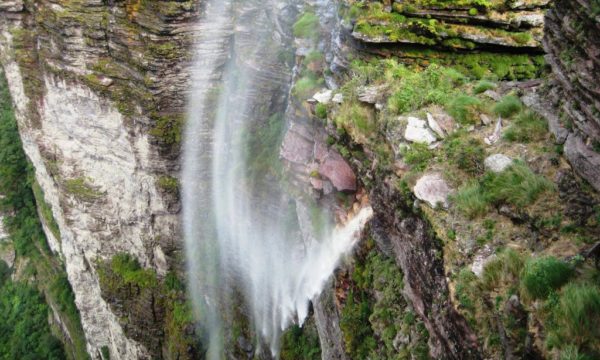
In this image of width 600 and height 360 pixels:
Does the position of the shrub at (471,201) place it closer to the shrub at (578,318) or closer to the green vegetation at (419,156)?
the green vegetation at (419,156)

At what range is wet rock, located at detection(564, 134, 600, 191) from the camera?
4926 millimetres

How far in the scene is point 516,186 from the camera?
18.2 ft

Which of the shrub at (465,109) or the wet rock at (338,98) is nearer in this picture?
the shrub at (465,109)

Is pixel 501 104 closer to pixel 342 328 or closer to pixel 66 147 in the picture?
pixel 342 328

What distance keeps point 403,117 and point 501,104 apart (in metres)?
1.54

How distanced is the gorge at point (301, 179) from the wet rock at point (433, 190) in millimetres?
40

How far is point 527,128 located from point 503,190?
1292 millimetres

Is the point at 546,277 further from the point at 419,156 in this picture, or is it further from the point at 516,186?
the point at 419,156

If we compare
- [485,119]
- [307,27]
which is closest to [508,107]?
[485,119]

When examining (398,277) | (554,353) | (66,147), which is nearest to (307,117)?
(398,277)

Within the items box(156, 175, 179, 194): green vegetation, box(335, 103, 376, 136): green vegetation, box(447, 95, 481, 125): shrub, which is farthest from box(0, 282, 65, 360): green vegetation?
box(447, 95, 481, 125): shrub

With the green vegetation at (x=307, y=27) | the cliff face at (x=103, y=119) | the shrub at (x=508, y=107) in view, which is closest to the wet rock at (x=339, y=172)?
the shrub at (x=508, y=107)

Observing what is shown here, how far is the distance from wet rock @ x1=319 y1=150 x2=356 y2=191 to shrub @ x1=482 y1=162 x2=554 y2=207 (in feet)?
13.8

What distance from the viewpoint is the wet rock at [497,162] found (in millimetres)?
6039
